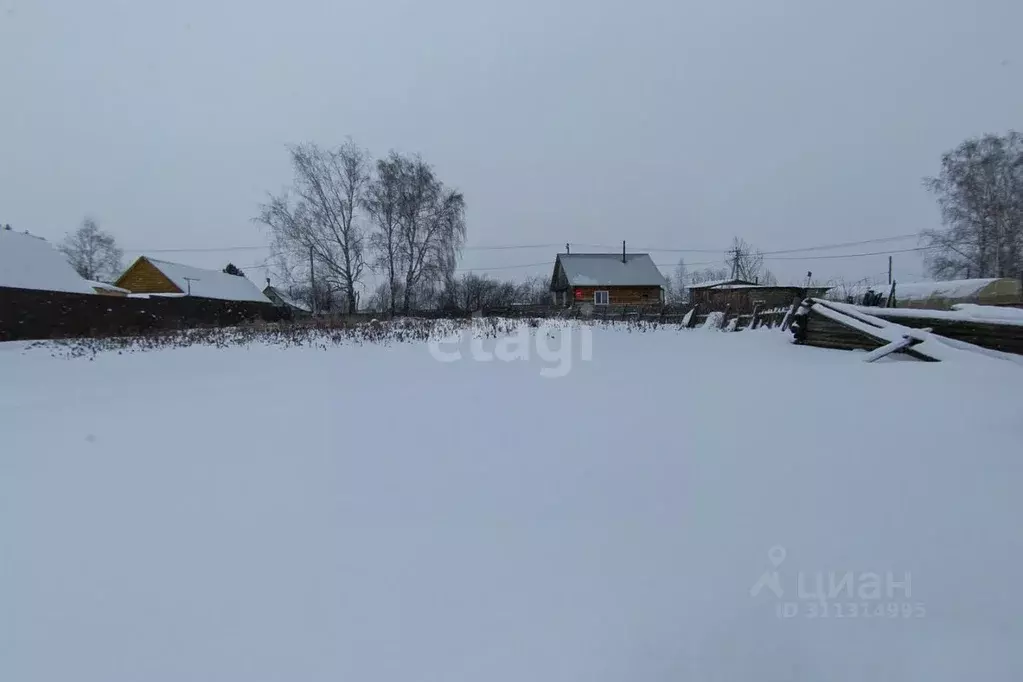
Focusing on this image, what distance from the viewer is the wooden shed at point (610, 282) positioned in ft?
112

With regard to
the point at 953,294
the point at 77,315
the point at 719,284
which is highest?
the point at 719,284

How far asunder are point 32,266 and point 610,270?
30.6 m

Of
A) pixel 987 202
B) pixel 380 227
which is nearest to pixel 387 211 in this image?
pixel 380 227

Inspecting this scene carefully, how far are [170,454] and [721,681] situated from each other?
344cm

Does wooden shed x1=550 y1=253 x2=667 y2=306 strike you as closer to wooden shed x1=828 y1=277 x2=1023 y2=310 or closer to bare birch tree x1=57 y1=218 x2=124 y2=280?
wooden shed x1=828 y1=277 x2=1023 y2=310

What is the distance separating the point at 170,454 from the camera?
3217 mm

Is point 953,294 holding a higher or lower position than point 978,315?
higher

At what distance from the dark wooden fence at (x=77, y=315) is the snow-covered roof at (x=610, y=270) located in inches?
927

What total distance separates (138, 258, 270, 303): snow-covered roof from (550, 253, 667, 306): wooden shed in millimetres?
23796

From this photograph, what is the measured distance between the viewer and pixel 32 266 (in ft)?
61.2

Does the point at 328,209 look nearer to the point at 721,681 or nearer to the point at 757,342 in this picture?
the point at 757,342

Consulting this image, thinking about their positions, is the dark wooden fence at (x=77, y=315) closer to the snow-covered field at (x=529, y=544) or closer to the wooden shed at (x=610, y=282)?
the snow-covered field at (x=529, y=544)

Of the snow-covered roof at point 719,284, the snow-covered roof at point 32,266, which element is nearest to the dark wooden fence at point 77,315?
the snow-covered roof at point 32,266

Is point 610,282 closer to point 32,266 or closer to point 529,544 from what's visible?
point 32,266
